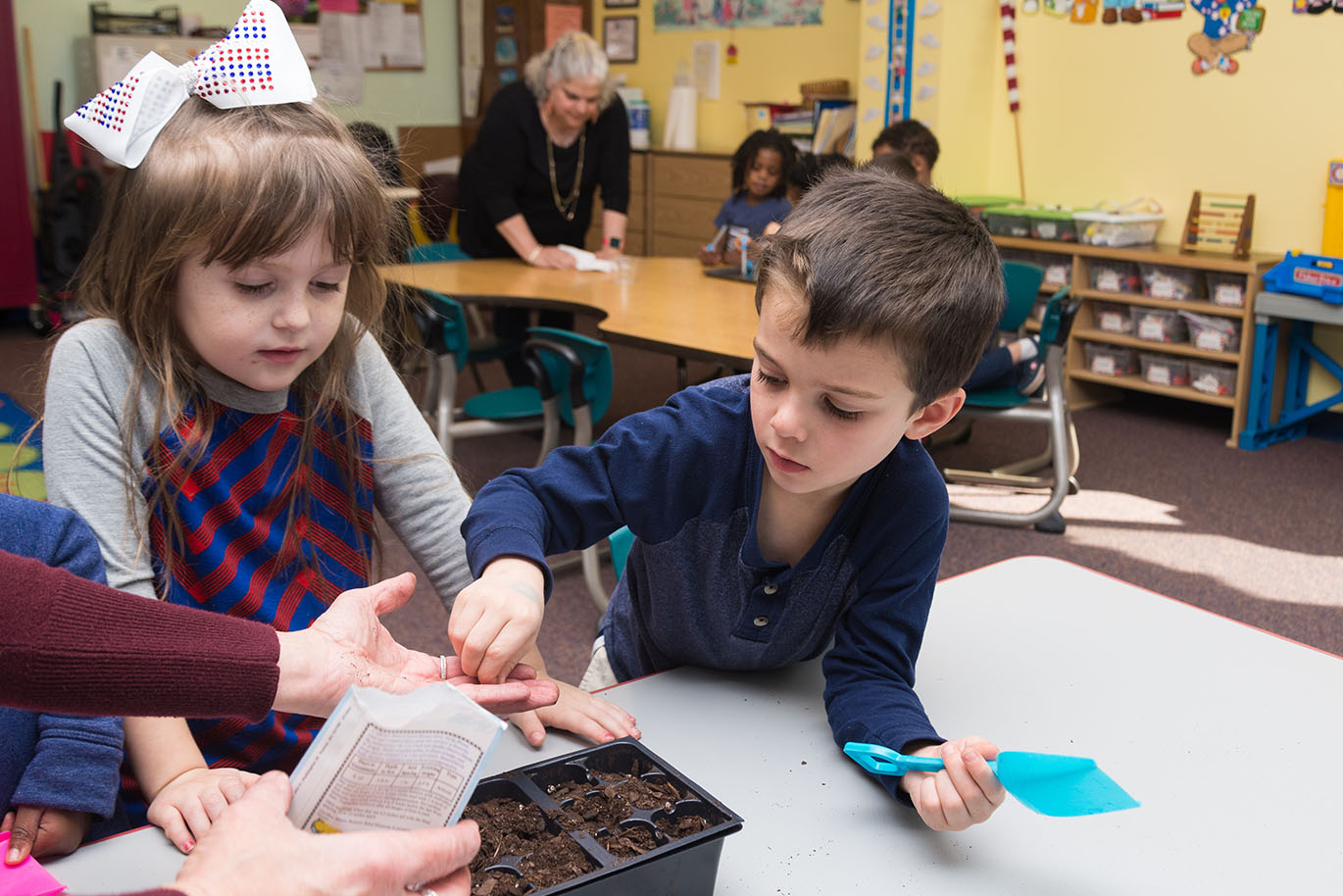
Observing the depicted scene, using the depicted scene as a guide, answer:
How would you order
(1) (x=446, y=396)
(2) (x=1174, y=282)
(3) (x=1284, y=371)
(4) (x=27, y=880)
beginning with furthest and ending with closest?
(2) (x=1174, y=282)
(3) (x=1284, y=371)
(1) (x=446, y=396)
(4) (x=27, y=880)

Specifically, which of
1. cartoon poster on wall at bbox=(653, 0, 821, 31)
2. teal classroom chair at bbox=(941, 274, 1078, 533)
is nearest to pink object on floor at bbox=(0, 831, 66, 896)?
teal classroom chair at bbox=(941, 274, 1078, 533)

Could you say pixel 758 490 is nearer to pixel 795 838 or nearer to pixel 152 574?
pixel 795 838

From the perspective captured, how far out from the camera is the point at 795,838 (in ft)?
2.78

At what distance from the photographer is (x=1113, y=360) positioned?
184 inches

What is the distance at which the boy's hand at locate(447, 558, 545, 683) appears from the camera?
85cm

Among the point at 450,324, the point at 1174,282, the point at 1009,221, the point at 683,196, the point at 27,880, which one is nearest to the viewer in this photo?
the point at 27,880

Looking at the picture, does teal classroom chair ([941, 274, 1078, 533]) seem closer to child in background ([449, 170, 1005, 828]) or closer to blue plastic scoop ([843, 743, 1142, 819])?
child in background ([449, 170, 1005, 828])

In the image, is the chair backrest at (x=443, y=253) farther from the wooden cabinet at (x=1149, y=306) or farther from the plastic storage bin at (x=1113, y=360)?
the plastic storage bin at (x=1113, y=360)

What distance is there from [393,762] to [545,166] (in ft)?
11.7

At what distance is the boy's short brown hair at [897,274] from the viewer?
945 millimetres

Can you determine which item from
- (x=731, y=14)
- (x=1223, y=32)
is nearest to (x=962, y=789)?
(x=1223, y=32)

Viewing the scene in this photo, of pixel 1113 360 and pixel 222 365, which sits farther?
pixel 1113 360

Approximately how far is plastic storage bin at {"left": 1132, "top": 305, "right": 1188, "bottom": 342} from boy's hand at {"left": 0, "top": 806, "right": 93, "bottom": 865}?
432cm

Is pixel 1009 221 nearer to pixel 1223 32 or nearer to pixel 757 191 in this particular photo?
A: pixel 1223 32
